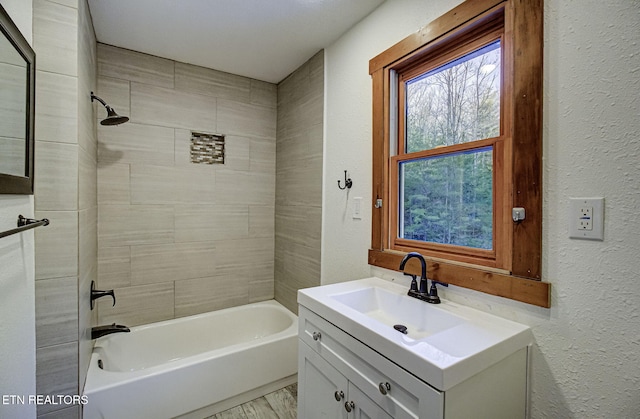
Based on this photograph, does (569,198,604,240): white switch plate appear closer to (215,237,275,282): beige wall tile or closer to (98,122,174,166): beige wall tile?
(215,237,275,282): beige wall tile

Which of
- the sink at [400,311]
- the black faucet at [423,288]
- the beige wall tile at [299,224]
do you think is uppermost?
the beige wall tile at [299,224]

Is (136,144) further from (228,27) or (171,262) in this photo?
(228,27)

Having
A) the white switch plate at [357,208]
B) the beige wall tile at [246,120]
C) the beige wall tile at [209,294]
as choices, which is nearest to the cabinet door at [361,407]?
the white switch plate at [357,208]

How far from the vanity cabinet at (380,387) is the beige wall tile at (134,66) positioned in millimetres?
2206

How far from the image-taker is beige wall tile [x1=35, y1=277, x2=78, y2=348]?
1.36 meters

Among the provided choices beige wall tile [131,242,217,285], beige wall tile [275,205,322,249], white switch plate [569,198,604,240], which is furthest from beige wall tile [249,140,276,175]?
white switch plate [569,198,604,240]

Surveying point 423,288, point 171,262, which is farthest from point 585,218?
point 171,262

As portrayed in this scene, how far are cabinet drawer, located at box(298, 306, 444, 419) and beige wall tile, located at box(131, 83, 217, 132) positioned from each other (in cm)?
198

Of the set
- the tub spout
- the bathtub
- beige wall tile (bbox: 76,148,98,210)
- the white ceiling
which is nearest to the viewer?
beige wall tile (bbox: 76,148,98,210)

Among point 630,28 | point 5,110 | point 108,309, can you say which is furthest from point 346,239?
point 108,309

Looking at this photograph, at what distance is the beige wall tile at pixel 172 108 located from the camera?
2.29 meters

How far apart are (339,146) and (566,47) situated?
4.18 feet

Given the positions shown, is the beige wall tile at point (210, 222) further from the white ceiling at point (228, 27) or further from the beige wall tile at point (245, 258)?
the white ceiling at point (228, 27)

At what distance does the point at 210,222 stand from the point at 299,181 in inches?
34.8
